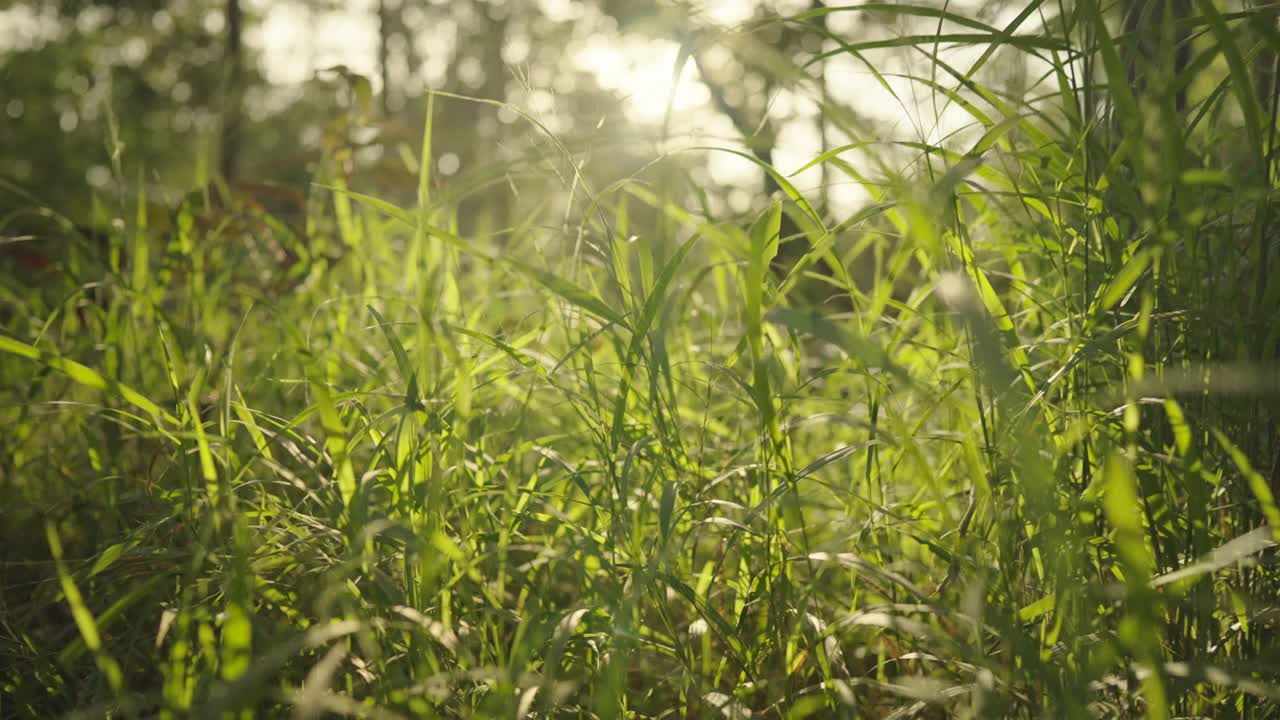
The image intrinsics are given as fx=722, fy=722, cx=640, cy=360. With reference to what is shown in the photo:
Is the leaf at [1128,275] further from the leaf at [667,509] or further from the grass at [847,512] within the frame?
the leaf at [667,509]

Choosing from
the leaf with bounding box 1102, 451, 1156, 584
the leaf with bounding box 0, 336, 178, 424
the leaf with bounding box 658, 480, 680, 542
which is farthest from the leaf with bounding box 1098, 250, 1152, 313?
the leaf with bounding box 0, 336, 178, 424

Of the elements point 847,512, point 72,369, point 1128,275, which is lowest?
point 847,512

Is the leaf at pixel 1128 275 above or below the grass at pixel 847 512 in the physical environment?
above

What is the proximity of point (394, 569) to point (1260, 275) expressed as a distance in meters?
0.97

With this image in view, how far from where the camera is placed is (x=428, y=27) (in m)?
14.6

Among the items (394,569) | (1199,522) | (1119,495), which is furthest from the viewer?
(394,569)

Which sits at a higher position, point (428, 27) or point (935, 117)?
point (428, 27)

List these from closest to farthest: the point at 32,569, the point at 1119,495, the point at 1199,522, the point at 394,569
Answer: the point at 1119,495 → the point at 1199,522 → the point at 394,569 → the point at 32,569

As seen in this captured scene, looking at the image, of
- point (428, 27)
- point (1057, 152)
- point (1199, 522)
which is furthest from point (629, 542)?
point (428, 27)

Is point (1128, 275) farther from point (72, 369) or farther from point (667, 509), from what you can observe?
point (72, 369)

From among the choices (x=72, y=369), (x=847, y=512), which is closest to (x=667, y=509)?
(x=847, y=512)

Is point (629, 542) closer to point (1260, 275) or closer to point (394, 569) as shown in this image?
point (394, 569)

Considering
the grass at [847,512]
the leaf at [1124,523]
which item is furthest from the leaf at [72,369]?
the leaf at [1124,523]

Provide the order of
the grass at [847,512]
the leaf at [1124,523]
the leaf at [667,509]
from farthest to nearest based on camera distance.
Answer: the leaf at [667,509] < the grass at [847,512] < the leaf at [1124,523]
